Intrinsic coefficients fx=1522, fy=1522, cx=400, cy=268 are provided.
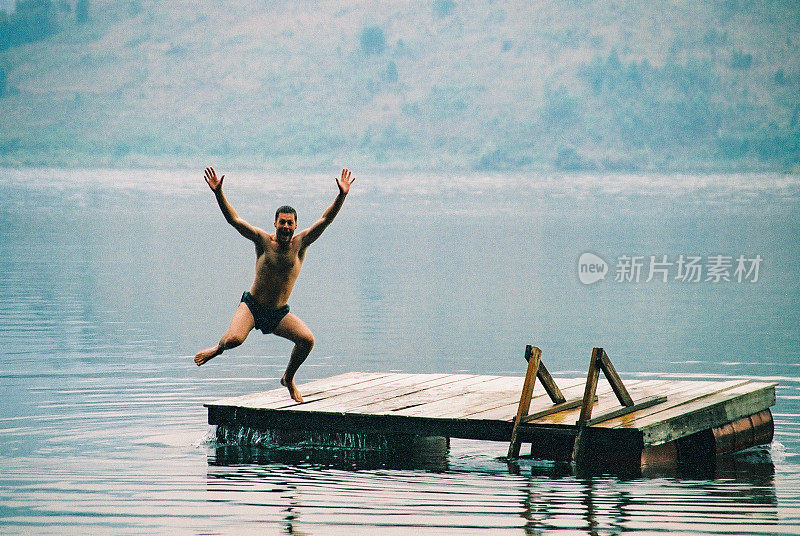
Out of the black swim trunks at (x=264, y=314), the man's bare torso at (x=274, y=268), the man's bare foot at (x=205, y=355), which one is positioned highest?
the man's bare torso at (x=274, y=268)

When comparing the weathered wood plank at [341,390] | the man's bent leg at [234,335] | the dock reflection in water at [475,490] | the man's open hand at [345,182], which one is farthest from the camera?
the weathered wood plank at [341,390]

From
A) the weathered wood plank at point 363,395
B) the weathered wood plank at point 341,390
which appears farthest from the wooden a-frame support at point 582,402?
the weathered wood plank at point 341,390

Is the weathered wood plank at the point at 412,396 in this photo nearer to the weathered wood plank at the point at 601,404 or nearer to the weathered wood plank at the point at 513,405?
Result: the weathered wood plank at the point at 513,405

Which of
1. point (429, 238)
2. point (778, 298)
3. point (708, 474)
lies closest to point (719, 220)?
point (429, 238)

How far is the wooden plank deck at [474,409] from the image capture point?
14.1 m

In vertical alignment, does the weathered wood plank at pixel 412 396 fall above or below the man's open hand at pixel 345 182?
below

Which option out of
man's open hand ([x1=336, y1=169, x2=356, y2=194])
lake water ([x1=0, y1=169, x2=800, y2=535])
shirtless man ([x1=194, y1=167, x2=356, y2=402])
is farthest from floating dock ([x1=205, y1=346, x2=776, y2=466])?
man's open hand ([x1=336, y1=169, x2=356, y2=194])

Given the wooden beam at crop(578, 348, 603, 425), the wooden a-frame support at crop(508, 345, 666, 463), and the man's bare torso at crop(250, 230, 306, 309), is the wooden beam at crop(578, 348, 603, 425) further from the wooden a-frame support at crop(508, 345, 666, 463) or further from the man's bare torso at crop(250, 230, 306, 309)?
the man's bare torso at crop(250, 230, 306, 309)

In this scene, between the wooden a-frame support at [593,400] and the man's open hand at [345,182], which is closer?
the wooden a-frame support at [593,400]

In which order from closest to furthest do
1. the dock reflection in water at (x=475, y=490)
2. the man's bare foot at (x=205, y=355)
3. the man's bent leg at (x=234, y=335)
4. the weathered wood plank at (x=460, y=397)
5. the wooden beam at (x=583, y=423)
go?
the dock reflection in water at (x=475, y=490)
the wooden beam at (x=583, y=423)
the man's bare foot at (x=205, y=355)
the man's bent leg at (x=234, y=335)
the weathered wood plank at (x=460, y=397)

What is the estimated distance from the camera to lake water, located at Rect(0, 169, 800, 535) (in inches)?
492

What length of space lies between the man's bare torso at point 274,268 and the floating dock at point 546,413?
3.52 feet

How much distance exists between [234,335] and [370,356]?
884cm

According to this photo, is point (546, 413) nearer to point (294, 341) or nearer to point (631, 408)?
point (631, 408)
